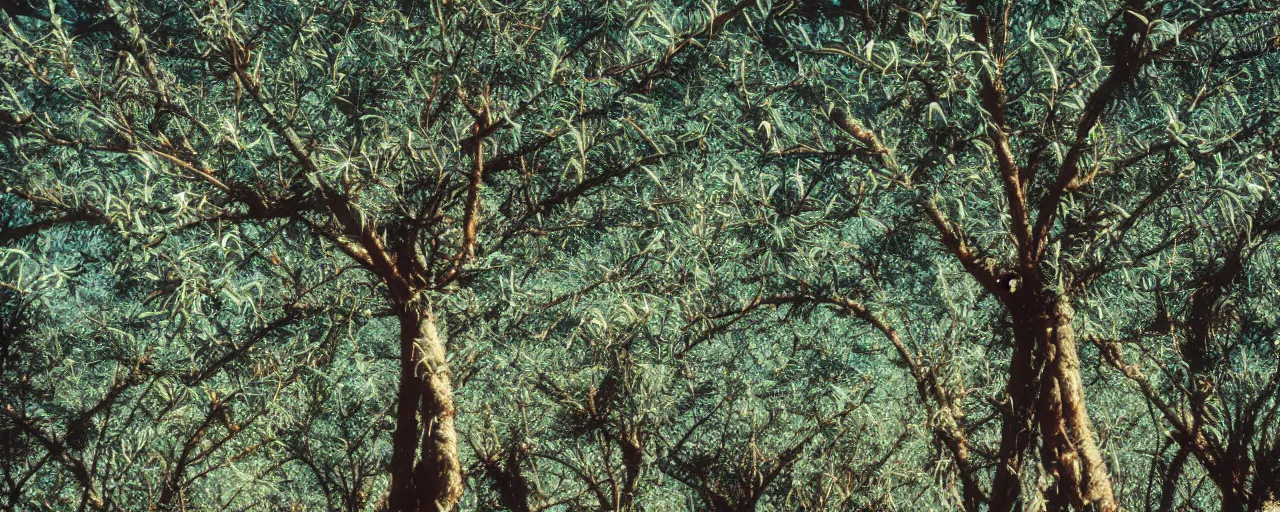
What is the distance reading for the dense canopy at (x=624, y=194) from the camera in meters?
6.21

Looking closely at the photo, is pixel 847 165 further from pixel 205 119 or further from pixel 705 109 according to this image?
pixel 205 119

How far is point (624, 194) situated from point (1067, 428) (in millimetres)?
2980

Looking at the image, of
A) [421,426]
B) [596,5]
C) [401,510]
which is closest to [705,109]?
[596,5]

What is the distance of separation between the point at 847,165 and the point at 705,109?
99 centimetres

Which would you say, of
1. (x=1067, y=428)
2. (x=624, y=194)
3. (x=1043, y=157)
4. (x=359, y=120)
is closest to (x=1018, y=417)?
(x=1067, y=428)

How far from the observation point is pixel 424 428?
6867 millimetres

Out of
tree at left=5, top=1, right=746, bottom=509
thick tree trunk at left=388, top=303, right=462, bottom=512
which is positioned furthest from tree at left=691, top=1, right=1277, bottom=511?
thick tree trunk at left=388, top=303, right=462, bottom=512

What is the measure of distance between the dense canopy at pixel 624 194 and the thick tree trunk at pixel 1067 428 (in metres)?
0.02

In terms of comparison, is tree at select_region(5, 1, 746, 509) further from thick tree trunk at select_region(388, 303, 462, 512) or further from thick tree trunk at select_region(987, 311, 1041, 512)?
thick tree trunk at select_region(987, 311, 1041, 512)

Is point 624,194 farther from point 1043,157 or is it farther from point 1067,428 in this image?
point 1067,428

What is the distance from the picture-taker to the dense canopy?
20.4 ft

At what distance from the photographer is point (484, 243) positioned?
7.55 metres

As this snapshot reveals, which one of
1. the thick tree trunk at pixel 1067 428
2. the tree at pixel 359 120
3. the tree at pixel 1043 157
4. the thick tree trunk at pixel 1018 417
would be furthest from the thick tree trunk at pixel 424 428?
the thick tree trunk at pixel 1067 428

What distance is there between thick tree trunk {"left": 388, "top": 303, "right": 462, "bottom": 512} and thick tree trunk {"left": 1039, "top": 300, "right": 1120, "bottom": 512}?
11.1 feet
